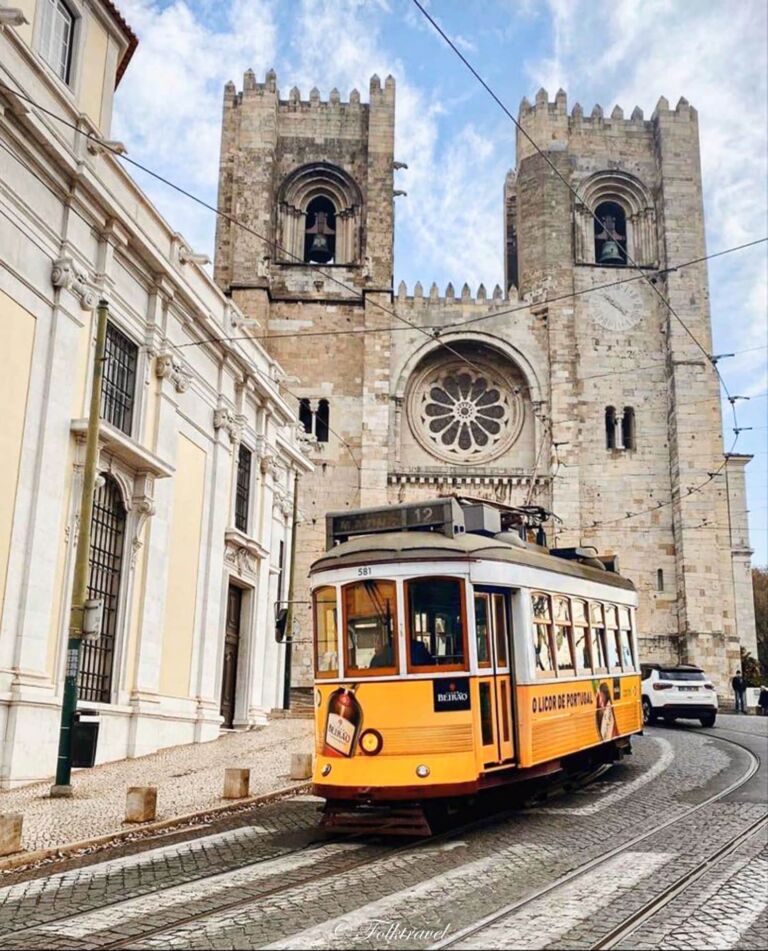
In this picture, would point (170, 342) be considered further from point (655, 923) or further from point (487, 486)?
point (487, 486)

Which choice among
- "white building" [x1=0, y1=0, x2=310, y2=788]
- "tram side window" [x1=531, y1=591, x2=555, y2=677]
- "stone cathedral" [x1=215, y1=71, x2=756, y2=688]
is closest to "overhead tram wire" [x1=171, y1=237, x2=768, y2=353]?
"stone cathedral" [x1=215, y1=71, x2=756, y2=688]

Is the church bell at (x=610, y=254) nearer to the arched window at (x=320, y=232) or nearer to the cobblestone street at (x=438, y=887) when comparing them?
the arched window at (x=320, y=232)

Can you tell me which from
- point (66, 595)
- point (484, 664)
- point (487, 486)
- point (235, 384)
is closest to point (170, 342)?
point (235, 384)

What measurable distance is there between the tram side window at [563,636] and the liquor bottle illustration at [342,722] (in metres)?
2.61

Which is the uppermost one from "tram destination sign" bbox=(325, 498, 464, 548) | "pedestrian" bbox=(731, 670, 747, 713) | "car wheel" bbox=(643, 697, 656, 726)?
"tram destination sign" bbox=(325, 498, 464, 548)

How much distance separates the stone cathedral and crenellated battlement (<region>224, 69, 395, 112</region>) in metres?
0.07

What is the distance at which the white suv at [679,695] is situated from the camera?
69.6 feet

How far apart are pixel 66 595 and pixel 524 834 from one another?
8.28 metres

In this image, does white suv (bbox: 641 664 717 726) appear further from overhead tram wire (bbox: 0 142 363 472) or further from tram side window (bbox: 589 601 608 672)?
overhead tram wire (bbox: 0 142 363 472)

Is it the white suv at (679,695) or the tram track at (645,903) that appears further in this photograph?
the white suv at (679,695)

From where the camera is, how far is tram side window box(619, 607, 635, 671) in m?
13.0

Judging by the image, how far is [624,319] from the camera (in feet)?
124

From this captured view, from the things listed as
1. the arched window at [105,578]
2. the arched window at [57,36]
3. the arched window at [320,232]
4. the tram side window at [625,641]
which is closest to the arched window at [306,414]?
the arched window at [320,232]

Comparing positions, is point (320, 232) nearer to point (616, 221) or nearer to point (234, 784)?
point (616, 221)
